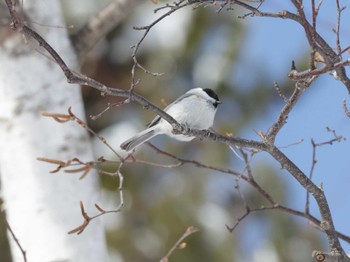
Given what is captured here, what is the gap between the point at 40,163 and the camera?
1.67 meters

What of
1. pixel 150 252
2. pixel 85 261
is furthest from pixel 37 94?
pixel 150 252

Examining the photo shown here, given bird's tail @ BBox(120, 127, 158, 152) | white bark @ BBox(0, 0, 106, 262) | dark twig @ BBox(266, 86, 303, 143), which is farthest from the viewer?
white bark @ BBox(0, 0, 106, 262)

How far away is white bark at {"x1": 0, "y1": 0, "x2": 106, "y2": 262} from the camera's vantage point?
160 centimetres

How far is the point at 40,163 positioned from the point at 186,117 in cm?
41

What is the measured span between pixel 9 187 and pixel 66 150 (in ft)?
0.59

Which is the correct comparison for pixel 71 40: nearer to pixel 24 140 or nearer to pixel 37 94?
pixel 37 94

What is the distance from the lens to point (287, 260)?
3.95 metres

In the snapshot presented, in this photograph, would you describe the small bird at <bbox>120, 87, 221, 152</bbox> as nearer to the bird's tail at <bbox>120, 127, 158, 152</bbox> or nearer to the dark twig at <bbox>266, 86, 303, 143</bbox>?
the bird's tail at <bbox>120, 127, 158, 152</bbox>

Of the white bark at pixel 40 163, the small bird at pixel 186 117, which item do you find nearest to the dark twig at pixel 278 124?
the small bird at pixel 186 117

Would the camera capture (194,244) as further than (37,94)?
Yes

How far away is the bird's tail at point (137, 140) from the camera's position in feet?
4.91

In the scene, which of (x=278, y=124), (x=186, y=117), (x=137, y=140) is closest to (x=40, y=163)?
(x=137, y=140)

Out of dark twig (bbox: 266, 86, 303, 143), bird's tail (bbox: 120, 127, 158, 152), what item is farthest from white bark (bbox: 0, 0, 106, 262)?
dark twig (bbox: 266, 86, 303, 143)

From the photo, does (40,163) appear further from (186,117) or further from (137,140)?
(186,117)
